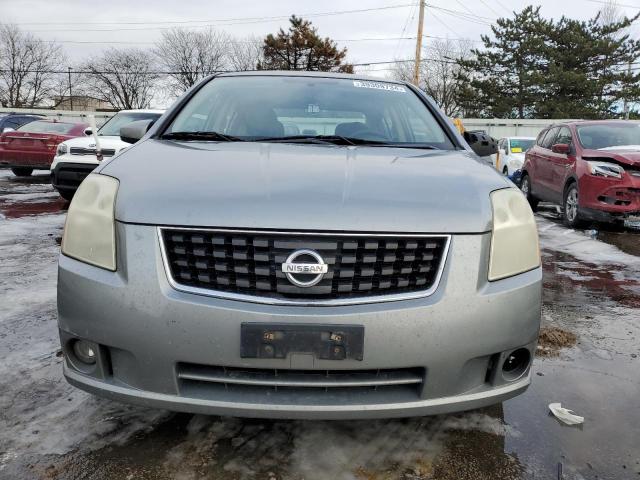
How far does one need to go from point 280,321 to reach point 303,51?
4032 centimetres

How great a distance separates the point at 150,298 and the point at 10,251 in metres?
4.41

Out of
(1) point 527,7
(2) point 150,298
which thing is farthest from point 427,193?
(1) point 527,7

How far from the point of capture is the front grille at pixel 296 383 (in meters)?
1.71

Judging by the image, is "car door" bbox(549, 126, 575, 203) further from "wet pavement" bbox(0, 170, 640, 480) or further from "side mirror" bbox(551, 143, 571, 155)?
"wet pavement" bbox(0, 170, 640, 480)

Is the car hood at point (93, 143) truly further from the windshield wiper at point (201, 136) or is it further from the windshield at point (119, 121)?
the windshield wiper at point (201, 136)

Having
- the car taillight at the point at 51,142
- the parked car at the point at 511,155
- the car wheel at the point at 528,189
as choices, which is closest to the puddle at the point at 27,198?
the car taillight at the point at 51,142

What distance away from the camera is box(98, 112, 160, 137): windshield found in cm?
910

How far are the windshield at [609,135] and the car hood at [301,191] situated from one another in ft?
22.0

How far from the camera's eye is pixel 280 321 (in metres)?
1.65

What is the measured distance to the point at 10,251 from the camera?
209 inches

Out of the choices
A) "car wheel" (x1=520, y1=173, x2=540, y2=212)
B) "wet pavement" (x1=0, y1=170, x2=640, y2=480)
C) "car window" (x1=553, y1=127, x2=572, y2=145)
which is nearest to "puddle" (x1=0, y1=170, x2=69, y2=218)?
"wet pavement" (x1=0, y1=170, x2=640, y2=480)

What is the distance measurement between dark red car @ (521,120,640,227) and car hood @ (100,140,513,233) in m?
5.80

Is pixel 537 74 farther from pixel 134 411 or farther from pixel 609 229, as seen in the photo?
pixel 134 411

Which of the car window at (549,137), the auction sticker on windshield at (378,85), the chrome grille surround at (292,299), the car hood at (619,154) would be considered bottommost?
the chrome grille surround at (292,299)
